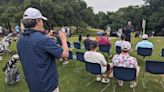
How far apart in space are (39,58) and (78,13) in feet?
158

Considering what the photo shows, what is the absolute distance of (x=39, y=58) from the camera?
3.23m

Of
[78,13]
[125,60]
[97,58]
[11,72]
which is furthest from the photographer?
[78,13]

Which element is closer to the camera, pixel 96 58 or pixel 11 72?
pixel 96 58

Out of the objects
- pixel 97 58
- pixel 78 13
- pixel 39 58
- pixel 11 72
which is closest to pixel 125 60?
pixel 97 58

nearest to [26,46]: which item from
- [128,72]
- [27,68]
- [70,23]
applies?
[27,68]

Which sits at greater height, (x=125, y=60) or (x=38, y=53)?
(x=38, y=53)

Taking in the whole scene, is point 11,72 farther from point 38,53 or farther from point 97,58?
point 38,53

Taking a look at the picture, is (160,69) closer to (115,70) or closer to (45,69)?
(115,70)

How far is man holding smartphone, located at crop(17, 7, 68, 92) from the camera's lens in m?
3.18

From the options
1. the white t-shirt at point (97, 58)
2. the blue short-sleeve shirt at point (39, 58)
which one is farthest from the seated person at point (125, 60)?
the blue short-sleeve shirt at point (39, 58)

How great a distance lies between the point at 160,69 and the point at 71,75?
304cm

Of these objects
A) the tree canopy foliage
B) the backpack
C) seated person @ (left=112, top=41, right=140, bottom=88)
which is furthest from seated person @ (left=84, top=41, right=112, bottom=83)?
the tree canopy foliage

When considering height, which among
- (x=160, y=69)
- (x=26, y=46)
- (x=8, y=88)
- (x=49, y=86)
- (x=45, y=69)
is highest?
(x=26, y=46)

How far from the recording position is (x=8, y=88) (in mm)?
7422
